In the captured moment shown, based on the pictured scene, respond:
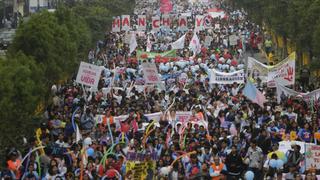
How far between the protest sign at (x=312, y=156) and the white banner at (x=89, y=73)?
30.8 feet

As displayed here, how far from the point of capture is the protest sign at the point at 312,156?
1577cm

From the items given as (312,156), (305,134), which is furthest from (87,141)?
(312,156)

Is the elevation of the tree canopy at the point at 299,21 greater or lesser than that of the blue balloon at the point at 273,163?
greater

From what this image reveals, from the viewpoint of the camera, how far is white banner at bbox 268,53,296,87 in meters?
24.2

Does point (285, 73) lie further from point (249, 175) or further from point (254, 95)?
point (249, 175)

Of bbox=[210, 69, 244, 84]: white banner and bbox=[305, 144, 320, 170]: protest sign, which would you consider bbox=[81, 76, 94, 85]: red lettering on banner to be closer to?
bbox=[210, 69, 244, 84]: white banner

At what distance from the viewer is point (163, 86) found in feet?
95.5

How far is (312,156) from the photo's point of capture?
15812mm

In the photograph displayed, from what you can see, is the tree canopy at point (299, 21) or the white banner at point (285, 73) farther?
the tree canopy at point (299, 21)

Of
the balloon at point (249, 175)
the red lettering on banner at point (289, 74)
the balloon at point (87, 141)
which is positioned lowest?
the balloon at point (249, 175)

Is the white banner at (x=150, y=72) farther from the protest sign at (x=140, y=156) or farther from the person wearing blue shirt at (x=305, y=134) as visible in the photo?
the protest sign at (x=140, y=156)

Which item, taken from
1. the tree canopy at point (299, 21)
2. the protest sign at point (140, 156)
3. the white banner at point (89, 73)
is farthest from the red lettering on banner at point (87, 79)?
the tree canopy at point (299, 21)

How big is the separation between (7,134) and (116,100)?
6.74 metres

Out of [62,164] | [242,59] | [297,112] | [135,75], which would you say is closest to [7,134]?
[62,164]
